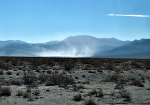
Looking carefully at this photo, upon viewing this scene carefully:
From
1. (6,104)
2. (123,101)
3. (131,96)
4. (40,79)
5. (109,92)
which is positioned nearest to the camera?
(6,104)

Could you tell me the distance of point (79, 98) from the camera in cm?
2144

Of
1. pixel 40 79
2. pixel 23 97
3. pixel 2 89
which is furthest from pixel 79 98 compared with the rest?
pixel 40 79

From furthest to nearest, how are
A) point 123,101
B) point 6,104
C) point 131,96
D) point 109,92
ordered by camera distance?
point 109,92 < point 131,96 < point 123,101 < point 6,104

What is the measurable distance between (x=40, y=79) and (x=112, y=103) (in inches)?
550

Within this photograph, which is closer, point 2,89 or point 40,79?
point 2,89

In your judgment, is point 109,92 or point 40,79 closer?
point 109,92

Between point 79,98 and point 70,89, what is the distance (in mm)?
5289

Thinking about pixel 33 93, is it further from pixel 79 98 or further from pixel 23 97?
pixel 79 98

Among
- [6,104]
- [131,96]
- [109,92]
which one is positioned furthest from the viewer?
[109,92]

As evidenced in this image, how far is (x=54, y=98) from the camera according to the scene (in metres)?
22.1

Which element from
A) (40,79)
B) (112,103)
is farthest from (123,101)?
(40,79)

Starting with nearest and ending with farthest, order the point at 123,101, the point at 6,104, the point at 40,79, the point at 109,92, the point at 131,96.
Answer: the point at 6,104
the point at 123,101
the point at 131,96
the point at 109,92
the point at 40,79

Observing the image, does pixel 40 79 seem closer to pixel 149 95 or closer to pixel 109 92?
pixel 109 92

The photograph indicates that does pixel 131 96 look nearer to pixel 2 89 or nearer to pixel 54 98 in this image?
pixel 54 98
